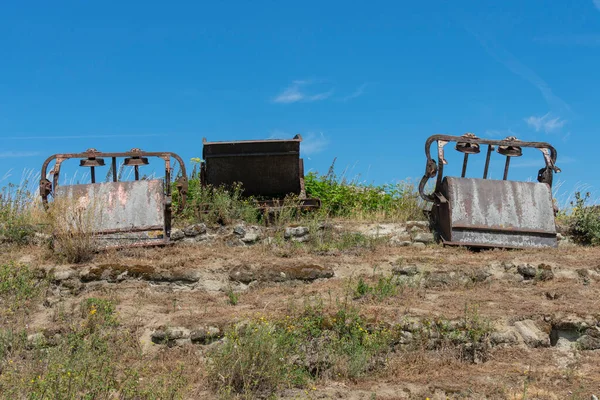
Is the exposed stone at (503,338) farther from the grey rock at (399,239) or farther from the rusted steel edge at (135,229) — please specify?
the rusted steel edge at (135,229)

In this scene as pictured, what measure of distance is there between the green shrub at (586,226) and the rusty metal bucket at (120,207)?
6893mm

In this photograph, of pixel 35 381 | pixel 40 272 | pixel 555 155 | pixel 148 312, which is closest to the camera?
pixel 35 381

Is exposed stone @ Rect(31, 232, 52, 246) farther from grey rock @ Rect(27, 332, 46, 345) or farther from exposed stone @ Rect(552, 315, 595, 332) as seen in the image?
exposed stone @ Rect(552, 315, 595, 332)

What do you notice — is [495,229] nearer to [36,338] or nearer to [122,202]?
[122,202]

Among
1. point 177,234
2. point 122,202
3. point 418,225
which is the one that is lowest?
point 177,234

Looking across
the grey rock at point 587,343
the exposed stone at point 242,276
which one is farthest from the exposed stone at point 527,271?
the exposed stone at point 242,276

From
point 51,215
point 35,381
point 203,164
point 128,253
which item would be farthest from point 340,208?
point 35,381

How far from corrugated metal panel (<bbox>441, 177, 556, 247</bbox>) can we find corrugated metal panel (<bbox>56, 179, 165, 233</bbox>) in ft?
15.1

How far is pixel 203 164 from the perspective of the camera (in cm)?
1252

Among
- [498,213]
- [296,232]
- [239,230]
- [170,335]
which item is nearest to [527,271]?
[498,213]

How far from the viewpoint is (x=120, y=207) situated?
10.2 metres

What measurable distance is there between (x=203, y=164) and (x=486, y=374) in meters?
7.66

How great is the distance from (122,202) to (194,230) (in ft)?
3.96

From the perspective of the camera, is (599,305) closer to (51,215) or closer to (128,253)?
(128,253)
